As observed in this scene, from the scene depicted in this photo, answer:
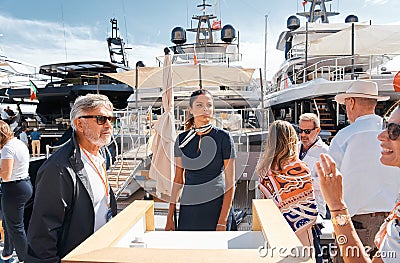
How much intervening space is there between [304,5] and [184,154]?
26.4 m

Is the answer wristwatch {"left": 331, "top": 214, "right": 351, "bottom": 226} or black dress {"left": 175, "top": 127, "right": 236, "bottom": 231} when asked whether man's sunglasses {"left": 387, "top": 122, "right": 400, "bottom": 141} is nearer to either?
wristwatch {"left": 331, "top": 214, "right": 351, "bottom": 226}

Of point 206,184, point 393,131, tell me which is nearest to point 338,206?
point 393,131

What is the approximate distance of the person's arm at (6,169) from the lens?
3414mm

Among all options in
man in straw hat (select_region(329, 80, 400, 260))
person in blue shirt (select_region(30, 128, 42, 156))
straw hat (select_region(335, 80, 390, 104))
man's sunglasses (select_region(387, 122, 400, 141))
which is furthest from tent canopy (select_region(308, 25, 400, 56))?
man's sunglasses (select_region(387, 122, 400, 141))

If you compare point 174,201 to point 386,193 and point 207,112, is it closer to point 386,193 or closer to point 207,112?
point 207,112

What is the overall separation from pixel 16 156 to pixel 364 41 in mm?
12795

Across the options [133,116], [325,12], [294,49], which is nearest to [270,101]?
[294,49]

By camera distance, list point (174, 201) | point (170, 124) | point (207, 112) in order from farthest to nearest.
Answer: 1. point (170, 124)
2. point (174, 201)
3. point (207, 112)

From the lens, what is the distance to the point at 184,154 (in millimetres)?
2641

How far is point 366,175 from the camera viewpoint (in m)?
2.35

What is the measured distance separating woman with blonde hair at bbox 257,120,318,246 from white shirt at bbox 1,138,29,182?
263cm

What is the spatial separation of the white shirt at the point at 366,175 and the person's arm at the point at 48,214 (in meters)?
1.91

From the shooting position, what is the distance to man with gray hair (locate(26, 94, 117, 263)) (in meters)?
1.61

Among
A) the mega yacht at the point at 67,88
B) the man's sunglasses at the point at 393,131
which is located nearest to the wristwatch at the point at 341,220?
the man's sunglasses at the point at 393,131
